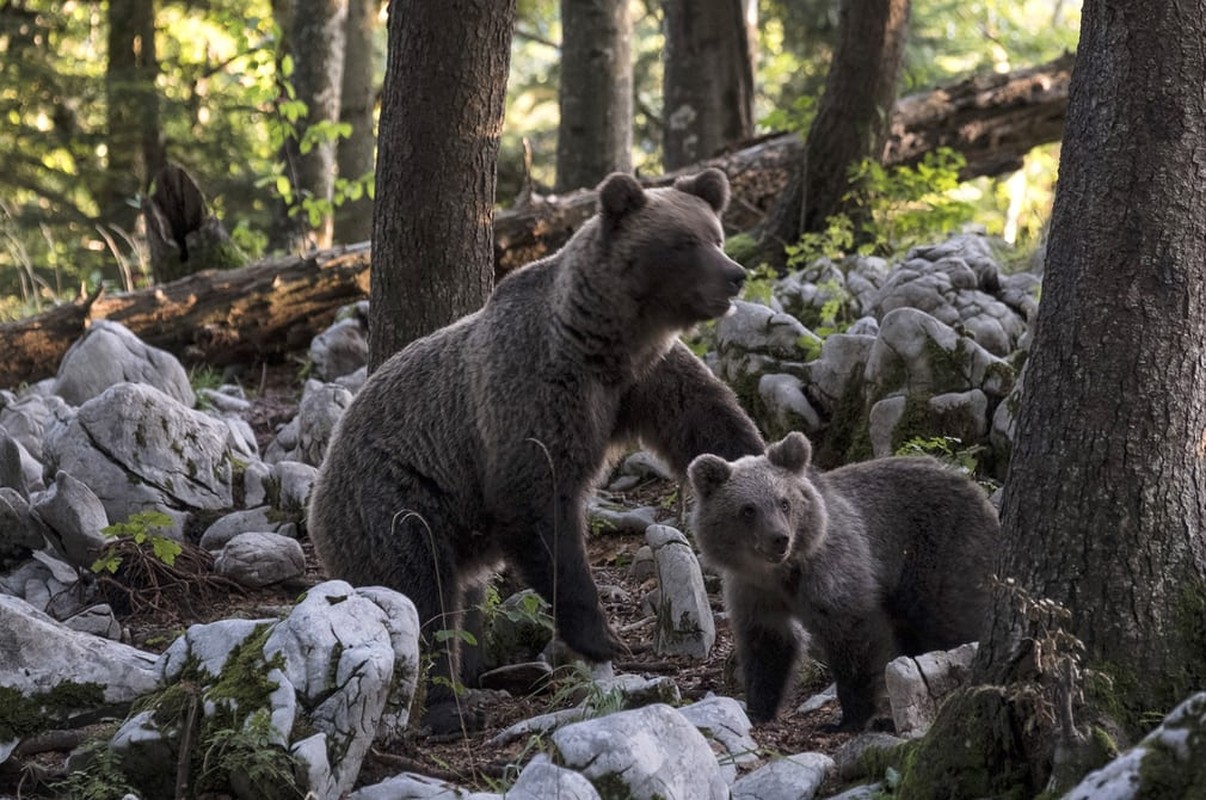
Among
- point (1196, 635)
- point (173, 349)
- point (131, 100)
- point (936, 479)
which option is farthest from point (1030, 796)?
point (131, 100)

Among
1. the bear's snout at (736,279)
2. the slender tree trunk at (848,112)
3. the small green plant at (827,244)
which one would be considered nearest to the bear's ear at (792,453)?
the bear's snout at (736,279)

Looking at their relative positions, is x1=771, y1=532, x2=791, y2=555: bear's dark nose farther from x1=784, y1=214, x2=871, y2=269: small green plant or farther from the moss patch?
x1=784, y1=214, x2=871, y2=269: small green plant

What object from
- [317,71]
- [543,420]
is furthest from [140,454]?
[317,71]

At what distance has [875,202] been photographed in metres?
11.0

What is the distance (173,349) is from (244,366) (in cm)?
65

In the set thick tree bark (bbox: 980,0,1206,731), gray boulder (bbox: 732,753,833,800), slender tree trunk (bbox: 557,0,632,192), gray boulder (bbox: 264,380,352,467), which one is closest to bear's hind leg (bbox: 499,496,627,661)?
gray boulder (bbox: 732,753,833,800)

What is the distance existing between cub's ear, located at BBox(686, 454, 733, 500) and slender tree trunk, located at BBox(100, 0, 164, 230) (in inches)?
537

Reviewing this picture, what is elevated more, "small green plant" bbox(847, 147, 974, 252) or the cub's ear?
"small green plant" bbox(847, 147, 974, 252)

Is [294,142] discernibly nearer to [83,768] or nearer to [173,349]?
[173,349]

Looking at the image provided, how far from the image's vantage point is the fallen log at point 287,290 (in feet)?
35.9

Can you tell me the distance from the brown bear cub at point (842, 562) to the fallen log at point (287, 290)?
5662 millimetres

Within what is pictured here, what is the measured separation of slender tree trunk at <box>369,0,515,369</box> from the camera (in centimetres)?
720

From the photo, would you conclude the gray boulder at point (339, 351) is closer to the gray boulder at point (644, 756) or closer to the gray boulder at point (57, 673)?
the gray boulder at point (57, 673)

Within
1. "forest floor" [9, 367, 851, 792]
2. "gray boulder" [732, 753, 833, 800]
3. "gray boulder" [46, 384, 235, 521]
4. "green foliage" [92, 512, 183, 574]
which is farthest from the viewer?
"gray boulder" [46, 384, 235, 521]
